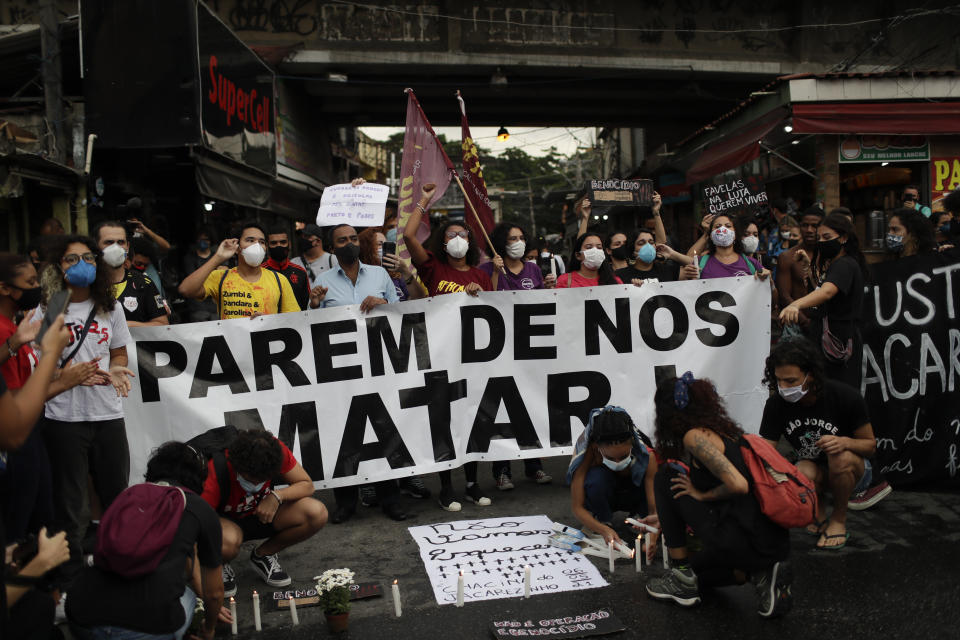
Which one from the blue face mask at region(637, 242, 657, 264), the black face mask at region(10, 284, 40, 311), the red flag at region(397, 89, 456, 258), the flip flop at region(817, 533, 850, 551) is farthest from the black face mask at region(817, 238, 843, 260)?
the black face mask at region(10, 284, 40, 311)

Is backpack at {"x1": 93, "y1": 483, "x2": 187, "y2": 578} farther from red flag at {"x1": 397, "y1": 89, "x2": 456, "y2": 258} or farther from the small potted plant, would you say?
red flag at {"x1": 397, "y1": 89, "x2": 456, "y2": 258}

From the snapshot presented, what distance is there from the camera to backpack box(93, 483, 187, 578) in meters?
2.89

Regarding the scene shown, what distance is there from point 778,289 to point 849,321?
4.55 feet

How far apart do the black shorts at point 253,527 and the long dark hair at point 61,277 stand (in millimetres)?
1329

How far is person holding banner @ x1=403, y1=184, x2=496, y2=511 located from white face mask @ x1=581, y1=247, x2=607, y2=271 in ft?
2.37

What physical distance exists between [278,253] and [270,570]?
2614 millimetres

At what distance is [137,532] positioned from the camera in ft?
9.58

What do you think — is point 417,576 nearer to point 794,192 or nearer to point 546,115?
point 794,192

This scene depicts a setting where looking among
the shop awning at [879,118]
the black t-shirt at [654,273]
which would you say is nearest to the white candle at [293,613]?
the black t-shirt at [654,273]

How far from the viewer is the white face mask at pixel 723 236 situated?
591 cm

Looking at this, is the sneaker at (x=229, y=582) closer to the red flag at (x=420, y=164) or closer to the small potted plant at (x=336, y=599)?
the small potted plant at (x=336, y=599)

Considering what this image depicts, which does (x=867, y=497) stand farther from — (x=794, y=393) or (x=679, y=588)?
(x=679, y=588)

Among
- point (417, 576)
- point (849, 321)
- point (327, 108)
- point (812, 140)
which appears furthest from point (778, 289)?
point (327, 108)

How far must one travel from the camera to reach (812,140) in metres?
13.1
